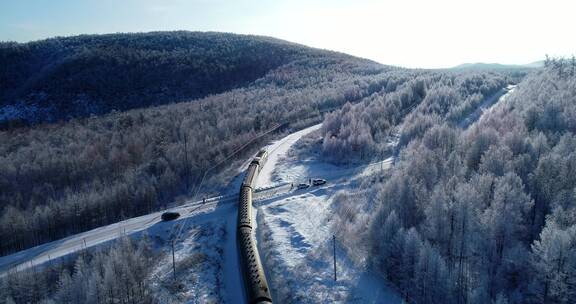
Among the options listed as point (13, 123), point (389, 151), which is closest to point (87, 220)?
point (389, 151)

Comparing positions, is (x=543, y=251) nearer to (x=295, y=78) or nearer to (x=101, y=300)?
(x=101, y=300)

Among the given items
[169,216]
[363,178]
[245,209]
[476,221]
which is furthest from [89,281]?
[363,178]

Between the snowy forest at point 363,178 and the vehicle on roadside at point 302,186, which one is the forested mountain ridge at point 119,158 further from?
the vehicle on roadside at point 302,186

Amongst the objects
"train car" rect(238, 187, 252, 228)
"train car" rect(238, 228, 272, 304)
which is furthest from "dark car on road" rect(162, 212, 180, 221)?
"train car" rect(238, 228, 272, 304)

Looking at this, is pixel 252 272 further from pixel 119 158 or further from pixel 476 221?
pixel 119 158

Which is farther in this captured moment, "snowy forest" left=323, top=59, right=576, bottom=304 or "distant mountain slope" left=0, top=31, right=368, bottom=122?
"distant mountain slope" left=0, top=31, right=368, bottom=122

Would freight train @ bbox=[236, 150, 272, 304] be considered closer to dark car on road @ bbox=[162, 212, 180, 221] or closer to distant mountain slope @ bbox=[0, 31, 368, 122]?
dark car on road @ bbox=[162, 212, 180, 221]
